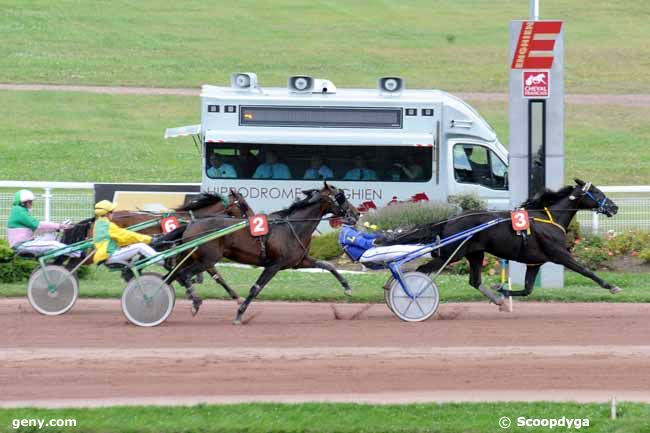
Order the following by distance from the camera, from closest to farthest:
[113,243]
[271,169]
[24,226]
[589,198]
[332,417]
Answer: [332,417] < [113,243] < [589,198] < [24,226] < [271,169]

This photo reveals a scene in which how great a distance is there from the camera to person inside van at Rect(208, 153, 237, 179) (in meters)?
19.8

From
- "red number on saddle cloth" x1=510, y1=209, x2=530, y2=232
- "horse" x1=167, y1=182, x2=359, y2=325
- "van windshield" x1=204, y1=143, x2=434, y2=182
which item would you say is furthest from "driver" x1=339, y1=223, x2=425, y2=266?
"van windshield" x1=204, y1=143, x2=434, y2=182

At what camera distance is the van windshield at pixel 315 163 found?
19.8 meters

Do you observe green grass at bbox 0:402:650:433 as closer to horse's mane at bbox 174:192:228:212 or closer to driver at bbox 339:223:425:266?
driver at bbox 339:223:425:266

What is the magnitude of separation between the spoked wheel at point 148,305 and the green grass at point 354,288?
2.37m

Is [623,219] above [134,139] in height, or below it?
below

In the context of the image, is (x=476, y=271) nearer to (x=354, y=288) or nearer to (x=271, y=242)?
(x=271, y=242)

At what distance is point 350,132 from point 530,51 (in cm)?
452

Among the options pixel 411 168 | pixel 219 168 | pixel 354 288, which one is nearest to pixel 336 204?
pixel 354 288

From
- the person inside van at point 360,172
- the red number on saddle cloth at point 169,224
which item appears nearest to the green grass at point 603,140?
the person inside van at point 360,172

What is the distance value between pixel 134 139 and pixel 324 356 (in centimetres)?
2346

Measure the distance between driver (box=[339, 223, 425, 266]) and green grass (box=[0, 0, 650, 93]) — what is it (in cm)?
2425

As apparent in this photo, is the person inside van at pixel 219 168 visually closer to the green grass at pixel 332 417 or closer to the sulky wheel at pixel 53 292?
the sulky wheel at pixel 53 292

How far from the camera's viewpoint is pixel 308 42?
45062mm
